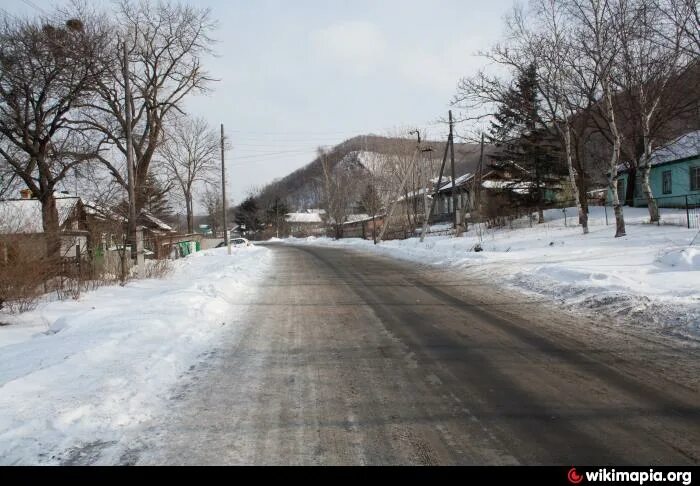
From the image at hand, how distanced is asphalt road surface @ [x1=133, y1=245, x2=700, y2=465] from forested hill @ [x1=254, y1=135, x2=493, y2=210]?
28.2 metres

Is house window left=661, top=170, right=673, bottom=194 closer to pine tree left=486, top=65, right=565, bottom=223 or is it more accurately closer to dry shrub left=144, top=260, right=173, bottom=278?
pine tree left=486, top=65, right=565, bottom=223

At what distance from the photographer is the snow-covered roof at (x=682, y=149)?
31172mm

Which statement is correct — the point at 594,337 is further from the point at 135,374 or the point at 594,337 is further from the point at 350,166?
the point at 350,166

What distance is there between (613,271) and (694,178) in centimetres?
2559

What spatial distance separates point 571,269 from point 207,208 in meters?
93.9

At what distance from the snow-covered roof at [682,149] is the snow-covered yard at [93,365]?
31246mm

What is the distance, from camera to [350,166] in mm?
84312

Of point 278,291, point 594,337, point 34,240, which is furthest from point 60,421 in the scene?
point 278,291

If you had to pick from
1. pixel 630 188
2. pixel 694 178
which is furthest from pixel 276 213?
pixel 694 178

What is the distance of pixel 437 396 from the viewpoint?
4.83 meters

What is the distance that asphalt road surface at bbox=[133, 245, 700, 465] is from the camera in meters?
3.64

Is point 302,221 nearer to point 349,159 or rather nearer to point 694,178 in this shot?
point 349,159

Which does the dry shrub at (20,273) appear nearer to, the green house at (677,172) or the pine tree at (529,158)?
the pine tree at (529,158)
